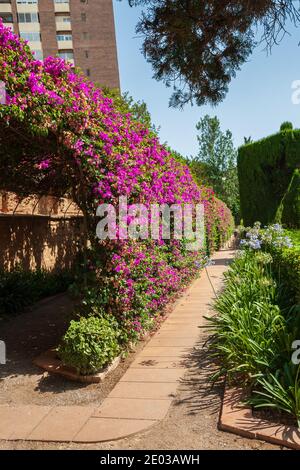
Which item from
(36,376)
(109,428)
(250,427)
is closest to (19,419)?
(109,428)

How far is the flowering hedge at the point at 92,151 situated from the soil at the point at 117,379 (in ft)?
3.11

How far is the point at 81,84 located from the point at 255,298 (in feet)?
10.9

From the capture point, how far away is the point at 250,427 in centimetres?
290

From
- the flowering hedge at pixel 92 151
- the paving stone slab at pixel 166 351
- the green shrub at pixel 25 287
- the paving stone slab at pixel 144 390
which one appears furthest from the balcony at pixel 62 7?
the paving stone slab at pixel 144 390

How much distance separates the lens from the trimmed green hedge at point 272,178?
1344 centimetres

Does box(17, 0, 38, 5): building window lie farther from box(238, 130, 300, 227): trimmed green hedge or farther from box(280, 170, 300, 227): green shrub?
box(280, 170, 300, 227): green shrub

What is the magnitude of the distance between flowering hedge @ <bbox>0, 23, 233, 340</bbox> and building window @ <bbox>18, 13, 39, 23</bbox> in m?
44.5

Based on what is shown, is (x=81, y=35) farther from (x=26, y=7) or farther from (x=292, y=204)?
(x=292, y=204)

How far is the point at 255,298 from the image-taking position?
16.3 ft

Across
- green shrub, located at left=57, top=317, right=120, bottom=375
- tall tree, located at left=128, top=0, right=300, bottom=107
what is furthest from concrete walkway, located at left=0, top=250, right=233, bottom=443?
tall tree, located at left=128, top=0, right=300, bottom=107

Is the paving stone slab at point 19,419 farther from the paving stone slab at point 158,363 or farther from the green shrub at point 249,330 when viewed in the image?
the green shrub at point 249,330

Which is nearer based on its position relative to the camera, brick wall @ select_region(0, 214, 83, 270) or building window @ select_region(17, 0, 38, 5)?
brick wall @ select_region(0, 214, 83, 270)

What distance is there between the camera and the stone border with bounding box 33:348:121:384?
4.14m
